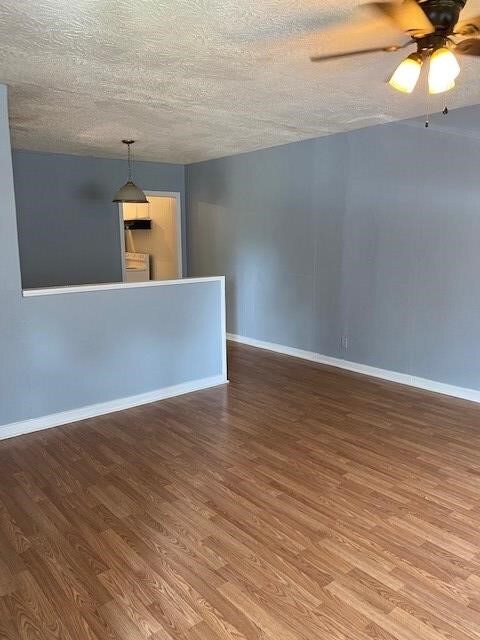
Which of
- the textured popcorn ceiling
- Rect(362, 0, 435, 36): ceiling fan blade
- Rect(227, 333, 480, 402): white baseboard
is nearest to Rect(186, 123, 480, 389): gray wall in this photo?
Rect(227, 333, 480, 402): white baseboard

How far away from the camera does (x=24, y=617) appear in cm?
184

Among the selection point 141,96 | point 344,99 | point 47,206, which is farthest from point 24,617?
point 47,206

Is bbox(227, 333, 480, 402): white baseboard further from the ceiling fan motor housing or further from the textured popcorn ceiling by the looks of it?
the ceiling fan motor housing

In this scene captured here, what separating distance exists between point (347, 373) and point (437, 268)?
1.44m

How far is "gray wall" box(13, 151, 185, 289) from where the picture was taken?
18.7 feet

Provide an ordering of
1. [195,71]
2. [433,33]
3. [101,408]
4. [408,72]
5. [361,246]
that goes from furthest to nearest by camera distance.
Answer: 1. [361,246]
2. [101,408]
3. [195,71]
4. [408,72]
5. [433,33]

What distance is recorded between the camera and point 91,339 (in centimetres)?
382

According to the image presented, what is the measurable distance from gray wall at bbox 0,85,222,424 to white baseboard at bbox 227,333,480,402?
53.6 inches

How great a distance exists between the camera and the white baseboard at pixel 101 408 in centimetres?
354

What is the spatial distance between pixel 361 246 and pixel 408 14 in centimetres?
309

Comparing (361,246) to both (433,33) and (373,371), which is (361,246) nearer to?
(373,371)

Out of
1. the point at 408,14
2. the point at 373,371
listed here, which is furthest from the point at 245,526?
the point at 373,371

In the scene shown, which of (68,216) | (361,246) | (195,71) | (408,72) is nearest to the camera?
(408,72)

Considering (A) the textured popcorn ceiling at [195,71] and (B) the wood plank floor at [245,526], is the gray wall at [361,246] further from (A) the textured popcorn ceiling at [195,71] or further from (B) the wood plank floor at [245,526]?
(B) the wood plank floor at [245,526]
